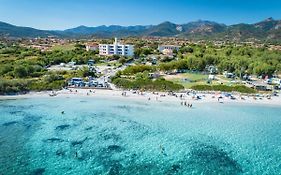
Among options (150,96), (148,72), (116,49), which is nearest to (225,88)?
(150,96)

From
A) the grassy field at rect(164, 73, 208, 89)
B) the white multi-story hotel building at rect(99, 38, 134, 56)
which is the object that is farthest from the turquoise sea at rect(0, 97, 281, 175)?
the white multi-story hotel building at rect(99, 38, 134, 56)

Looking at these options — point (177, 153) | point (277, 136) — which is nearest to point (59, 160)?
point (177, 153)

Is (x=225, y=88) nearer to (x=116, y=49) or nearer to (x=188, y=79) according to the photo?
(x=188, y=79)

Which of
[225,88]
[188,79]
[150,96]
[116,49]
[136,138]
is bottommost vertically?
[136,138]

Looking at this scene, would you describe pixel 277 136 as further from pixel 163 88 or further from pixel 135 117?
pixel 163 88

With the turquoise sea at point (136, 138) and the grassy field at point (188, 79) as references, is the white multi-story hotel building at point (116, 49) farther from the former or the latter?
the turquoise sea at point (136, 138)

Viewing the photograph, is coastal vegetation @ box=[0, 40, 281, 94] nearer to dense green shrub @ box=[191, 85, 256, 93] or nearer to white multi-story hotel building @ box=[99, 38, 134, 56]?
dense green shrub @ box=[191, 85, 256, 93]

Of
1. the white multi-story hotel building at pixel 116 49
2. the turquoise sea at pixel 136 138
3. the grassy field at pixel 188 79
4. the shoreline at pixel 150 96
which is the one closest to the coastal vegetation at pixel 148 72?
the grassy field at pixel 188 79
